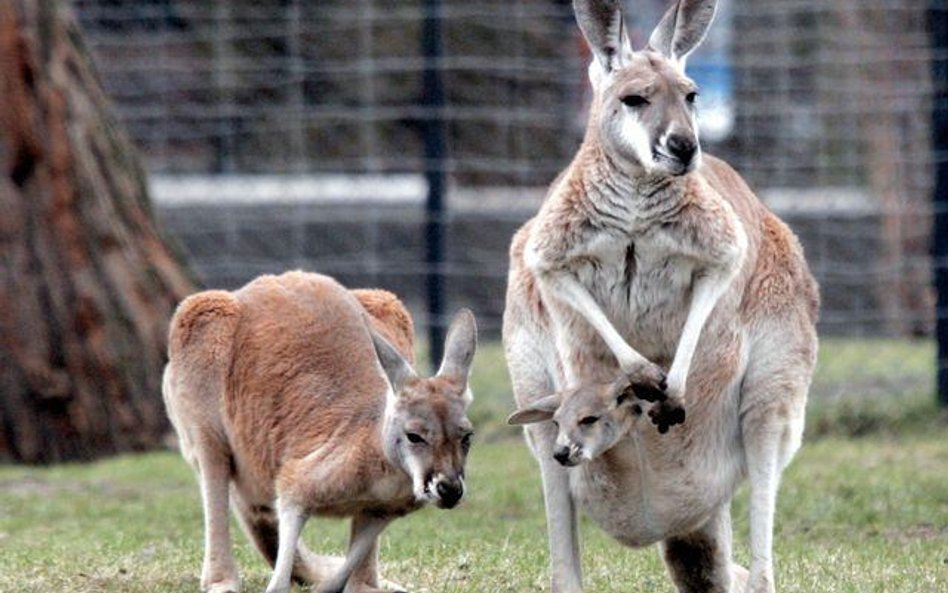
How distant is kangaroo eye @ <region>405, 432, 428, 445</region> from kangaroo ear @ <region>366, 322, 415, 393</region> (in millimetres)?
215

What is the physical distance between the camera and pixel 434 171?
9234 mm

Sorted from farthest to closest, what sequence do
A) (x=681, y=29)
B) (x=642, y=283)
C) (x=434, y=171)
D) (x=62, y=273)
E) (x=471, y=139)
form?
(x=471, y=139), (x=434, y=171), (x=62, y=273), (x=681, y=29), (x=642, y=283)

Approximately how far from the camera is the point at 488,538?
630 centimetres

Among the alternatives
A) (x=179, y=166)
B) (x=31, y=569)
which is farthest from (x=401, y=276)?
(x=31, y=569)

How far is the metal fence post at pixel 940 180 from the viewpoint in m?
8.88

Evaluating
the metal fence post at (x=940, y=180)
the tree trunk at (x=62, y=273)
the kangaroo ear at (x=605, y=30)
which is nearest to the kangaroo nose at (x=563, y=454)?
the kangaroo ear at (x=605, y=30)

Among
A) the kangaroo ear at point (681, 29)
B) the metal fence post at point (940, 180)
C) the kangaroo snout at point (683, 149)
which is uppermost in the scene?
the kangaroo ear at point (681, 29)

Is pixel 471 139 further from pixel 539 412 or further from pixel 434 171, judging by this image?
pixel 539 412

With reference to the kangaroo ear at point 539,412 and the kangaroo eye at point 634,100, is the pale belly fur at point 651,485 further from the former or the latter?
the kangaroo eye at point 634,100

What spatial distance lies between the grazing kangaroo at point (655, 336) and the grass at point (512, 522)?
40 centimetres

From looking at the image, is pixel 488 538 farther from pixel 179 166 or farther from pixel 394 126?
pixel 394 126

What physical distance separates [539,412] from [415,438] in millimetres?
286

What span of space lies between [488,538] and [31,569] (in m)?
1.43

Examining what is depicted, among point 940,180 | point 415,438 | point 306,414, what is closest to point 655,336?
point 415,438
